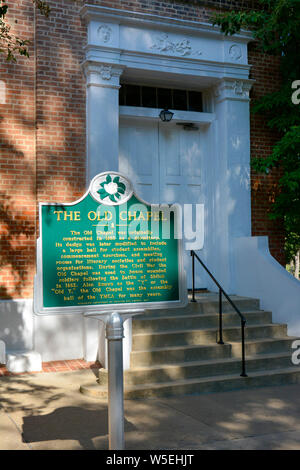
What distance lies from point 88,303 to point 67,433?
1.50 meters

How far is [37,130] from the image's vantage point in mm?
8438

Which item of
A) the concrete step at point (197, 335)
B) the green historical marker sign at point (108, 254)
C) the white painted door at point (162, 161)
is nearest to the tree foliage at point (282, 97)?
the white painted door at point (162, 161)

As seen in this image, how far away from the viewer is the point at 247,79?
9.77 metres

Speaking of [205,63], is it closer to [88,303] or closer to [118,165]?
[118,165]

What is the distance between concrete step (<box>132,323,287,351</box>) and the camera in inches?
291

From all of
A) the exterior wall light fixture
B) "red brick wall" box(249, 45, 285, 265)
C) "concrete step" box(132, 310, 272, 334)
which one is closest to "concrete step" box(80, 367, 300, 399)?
"concrete step" box(132, 310, 272, 334)

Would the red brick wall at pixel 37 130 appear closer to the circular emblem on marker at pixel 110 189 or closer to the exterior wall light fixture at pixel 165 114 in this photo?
the exterior wall light fixture at pixel 165 114

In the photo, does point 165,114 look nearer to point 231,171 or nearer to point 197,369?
point 231,171

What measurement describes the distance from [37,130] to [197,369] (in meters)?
4.36

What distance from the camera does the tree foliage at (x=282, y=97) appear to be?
8.85 meters

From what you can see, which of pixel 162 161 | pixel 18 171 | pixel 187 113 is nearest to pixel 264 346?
pixel 162 161

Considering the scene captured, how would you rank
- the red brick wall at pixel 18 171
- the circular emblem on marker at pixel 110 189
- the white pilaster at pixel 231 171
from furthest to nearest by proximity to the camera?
the white pilaster at pixel 231 171 < the red brick wall at pixel 18 171 < the circular emblem on marker at pixel 110 189

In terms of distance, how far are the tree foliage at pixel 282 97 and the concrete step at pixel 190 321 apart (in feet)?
7.17
